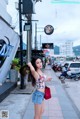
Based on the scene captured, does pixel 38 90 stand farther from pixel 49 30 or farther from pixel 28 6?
pixel 49 30

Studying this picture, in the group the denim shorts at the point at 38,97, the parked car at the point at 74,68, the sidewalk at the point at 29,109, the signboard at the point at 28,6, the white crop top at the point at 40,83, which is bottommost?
the sidewalk at the point at 29,109

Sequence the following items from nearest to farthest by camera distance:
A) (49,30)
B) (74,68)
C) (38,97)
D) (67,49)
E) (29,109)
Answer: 1. (38,97)
2. (29,109)
3. (74,68)
4. (49,30)
5. (67,49)

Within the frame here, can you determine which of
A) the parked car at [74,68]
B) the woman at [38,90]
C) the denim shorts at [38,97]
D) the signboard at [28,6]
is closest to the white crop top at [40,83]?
the woman at [38,90]

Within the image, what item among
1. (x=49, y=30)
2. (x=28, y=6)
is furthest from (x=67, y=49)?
(x=28, y=6)

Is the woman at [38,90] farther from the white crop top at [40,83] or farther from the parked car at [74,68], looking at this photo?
the parked car at [74,68]

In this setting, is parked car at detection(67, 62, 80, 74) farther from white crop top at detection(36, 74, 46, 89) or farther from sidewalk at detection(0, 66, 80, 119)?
white crop top at detection(36, 74, 46, 89)

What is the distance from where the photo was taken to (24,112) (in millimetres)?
11281

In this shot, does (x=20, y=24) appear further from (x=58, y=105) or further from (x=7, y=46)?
(x=58, y=105)

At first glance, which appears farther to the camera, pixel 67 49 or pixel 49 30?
pixel 67 49

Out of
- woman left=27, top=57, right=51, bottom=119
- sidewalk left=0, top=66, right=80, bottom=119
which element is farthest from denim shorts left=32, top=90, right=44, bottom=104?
sidewalk left=0, top=66, right=80, bottom=119

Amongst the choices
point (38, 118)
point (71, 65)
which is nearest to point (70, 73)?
point (71, 65)

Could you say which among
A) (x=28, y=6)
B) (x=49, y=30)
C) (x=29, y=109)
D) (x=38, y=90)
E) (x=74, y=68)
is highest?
(x=49, y=30)

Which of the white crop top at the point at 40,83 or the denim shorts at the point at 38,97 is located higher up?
the white crop top at the point at 40,83

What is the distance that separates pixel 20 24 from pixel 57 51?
115580mm
